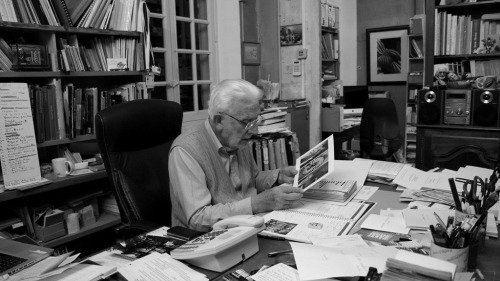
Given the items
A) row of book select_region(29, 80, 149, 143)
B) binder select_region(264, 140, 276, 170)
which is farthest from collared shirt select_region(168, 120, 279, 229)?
binder select_region(264, 140, 276, 170)

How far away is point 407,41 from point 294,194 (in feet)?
16.4

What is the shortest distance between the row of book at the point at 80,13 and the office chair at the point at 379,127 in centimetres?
229

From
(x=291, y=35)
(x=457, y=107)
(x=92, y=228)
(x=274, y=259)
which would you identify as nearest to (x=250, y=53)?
(x=291, y=35)

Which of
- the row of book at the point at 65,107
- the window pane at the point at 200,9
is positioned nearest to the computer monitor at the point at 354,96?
the window pane at the point at 200,9

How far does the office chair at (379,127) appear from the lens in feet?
12.9

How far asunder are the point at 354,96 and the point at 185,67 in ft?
7.84

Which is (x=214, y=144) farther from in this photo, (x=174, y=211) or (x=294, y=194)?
(x=294, y=194)

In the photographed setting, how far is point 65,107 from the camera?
2461 mm

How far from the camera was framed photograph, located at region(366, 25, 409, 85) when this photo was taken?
5.86m

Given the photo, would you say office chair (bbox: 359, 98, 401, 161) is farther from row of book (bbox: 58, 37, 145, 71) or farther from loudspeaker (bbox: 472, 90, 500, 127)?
row of book (bbox: 58, 37, 145, 71)

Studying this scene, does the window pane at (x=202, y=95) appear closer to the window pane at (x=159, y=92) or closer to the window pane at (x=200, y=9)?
the window pane at (x=159, y=92)

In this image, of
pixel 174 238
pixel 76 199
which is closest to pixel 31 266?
pixel 174 238

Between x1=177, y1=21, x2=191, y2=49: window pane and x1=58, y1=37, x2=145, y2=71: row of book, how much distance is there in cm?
78

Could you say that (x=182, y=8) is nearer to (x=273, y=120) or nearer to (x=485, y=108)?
(x=273, y=120)
